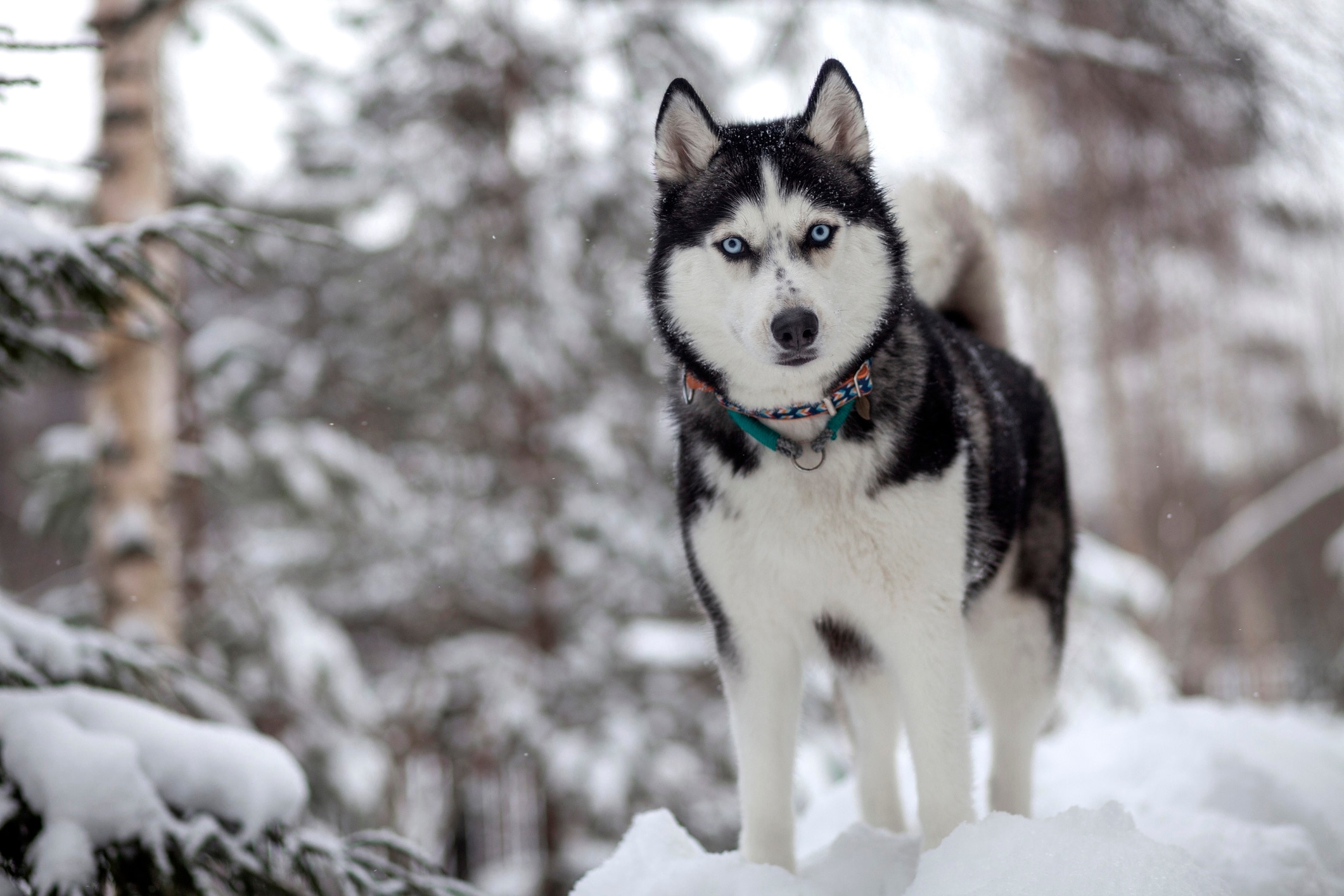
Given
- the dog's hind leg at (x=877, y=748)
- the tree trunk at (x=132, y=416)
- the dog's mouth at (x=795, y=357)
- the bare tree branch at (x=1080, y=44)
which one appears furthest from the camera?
the tree trunk at (x=132, y=416)

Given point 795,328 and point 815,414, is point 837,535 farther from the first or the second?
point 795,328

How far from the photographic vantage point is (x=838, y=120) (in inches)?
75.0

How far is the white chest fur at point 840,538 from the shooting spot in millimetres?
1793

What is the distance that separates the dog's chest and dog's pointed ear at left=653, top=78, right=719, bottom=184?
0.69 metres

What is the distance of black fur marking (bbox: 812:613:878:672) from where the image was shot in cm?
196

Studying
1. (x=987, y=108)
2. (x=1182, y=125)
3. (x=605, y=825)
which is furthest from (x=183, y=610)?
(x=987, y=108)

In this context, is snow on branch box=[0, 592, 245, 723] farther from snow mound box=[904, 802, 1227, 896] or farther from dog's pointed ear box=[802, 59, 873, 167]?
dog's pointed ear box=[802, 59, 873, 167]

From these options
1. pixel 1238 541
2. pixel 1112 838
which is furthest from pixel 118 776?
pixel 1238 541

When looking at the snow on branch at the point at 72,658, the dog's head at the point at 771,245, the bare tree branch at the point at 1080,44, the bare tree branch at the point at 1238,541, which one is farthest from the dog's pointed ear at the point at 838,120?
the bare tree branch at the point at 1238,541

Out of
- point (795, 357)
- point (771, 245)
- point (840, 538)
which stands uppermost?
point (771, 245)

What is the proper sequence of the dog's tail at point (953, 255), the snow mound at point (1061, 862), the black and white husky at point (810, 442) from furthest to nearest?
the dog's tail at point (953, 255), the black and white husky at point (810, 442), the snow mound at point (1061, 862)

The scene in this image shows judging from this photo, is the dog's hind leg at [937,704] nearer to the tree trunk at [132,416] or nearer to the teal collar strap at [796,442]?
the teal collar strap at [796,442]

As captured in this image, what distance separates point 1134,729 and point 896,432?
2490mm

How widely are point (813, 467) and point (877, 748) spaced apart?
1019 mm
